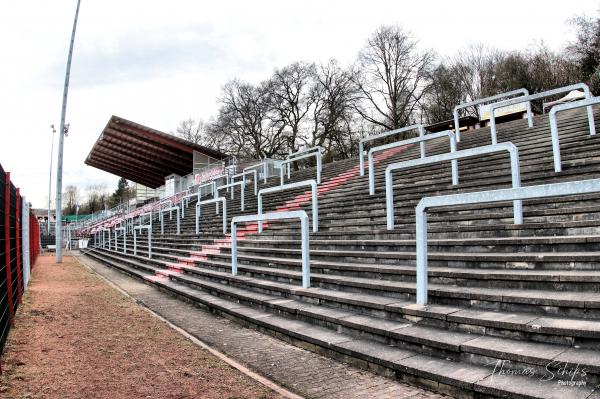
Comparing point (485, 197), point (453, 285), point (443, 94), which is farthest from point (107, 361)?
point (443, 94)

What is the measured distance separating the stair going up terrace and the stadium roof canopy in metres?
22.7

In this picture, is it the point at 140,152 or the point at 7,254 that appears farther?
the point at 140,152

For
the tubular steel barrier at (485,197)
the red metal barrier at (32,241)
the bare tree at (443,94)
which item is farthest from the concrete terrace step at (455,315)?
the bare tree at (443,94)

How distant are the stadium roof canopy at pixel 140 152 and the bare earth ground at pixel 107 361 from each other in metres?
24.9

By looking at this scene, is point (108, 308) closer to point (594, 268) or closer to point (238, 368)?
point (238, 368)

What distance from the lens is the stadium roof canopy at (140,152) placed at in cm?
3039

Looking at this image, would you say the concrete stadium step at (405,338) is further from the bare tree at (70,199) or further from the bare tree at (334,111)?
the bare tree at (70,199)

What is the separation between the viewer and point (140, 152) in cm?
3631

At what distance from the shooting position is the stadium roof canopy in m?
30.4

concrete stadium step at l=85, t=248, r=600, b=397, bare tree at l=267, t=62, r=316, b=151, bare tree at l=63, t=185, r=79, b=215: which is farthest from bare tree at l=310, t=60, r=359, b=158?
bare tree at l=63, t=185, r=79, b=215

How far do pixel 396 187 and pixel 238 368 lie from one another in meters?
5.99

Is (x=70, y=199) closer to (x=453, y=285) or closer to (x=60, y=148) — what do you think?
(x=60, y=148)

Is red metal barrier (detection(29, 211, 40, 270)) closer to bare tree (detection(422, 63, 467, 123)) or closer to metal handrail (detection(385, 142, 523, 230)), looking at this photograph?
metal handrail (detection(385, 142, 523, 230))

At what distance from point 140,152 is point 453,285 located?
1388 inches
